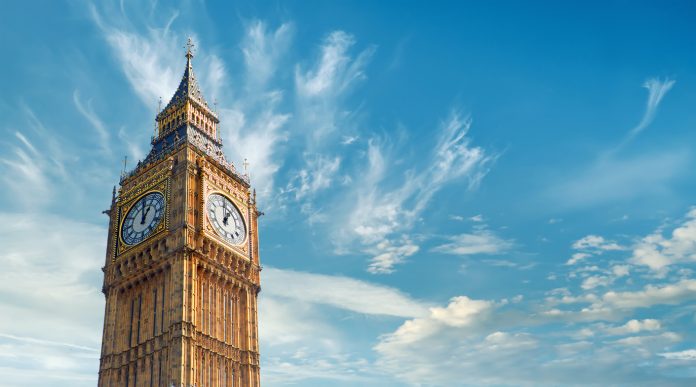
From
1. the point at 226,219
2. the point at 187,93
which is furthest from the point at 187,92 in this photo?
the point at 226,219

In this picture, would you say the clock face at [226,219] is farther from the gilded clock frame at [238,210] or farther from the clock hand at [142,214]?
the clock hand at [142,214]

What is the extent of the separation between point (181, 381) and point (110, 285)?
19960 millimetres

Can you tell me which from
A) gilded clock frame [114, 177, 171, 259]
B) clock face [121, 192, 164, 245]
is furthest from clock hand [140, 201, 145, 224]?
gilded clock frame [114, 177, 171, 259]

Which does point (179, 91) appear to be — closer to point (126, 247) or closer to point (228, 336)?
point (126, 247)

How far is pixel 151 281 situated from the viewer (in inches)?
3051

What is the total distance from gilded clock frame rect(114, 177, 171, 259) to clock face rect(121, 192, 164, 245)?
45 cm

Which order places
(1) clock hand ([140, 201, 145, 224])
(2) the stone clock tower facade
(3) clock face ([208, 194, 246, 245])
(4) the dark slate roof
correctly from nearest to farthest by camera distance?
1. (2) the stone clock tower facade
2. (3) clock face ([208, 194, 246, 245])
3. (1) clock hand ([140, 201, 145, 224])
4. (4) the dark slate roof

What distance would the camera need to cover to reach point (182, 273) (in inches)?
2899

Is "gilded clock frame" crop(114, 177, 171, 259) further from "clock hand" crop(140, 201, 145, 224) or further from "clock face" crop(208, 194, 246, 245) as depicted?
"clock face" crop(208, 194, 246, 245)

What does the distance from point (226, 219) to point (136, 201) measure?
11.7 meters

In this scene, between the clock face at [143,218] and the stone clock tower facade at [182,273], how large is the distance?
0.49 feet

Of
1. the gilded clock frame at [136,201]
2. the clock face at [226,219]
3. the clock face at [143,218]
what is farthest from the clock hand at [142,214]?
the clock face at [226,219]

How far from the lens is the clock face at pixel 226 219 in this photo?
8212 cm

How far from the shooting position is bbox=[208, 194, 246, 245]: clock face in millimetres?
82125
